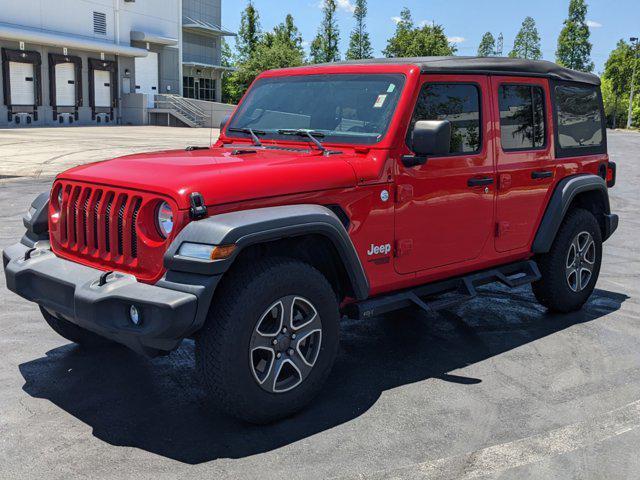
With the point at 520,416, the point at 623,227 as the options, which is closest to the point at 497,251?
the point at 520,416

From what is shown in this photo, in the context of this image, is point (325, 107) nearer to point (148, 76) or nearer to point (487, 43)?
point (148, 76)

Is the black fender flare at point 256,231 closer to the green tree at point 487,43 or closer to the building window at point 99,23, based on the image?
the building window at point 99,23

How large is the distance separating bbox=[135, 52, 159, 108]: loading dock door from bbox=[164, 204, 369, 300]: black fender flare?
4530 centimetres

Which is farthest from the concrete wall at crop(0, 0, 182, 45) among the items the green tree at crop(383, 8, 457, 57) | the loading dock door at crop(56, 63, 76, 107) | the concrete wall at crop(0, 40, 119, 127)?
the green tree at crop(383, 8, 457, 57)

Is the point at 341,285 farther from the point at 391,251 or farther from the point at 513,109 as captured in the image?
the point at 513,109

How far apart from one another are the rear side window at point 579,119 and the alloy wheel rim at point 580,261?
740mm

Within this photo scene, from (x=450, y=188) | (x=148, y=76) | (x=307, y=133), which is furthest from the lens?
(x=148, y=76)

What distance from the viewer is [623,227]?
35.8 feet

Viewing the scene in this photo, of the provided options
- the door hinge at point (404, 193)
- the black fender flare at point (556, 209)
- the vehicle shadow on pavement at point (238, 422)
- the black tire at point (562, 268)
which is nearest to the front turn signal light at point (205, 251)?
the vehicle shadow on pavement at point (238, 422)

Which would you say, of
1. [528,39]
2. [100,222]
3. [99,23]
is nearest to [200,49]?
[99,23]

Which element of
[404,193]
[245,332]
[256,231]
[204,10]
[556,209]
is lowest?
[245,332]

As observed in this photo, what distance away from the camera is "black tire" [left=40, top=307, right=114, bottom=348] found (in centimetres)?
472

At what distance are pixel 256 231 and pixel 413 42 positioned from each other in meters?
76.2

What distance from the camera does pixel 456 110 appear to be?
4898 millimetres
